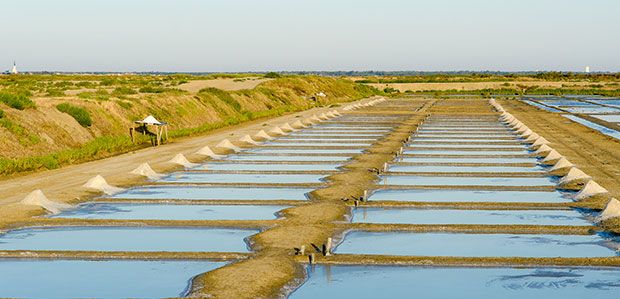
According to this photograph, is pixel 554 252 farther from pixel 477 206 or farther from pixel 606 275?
pixel 477 206

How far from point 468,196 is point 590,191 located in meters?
2.05

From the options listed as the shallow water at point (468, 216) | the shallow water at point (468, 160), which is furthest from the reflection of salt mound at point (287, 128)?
the shallow water at point (468, 216)

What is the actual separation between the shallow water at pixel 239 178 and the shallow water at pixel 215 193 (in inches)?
39.6

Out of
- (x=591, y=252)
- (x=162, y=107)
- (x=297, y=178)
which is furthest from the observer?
(x=162, y=107)

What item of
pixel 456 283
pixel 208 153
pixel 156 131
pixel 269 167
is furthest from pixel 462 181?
pixel 156 131

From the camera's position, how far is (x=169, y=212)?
1413 centimetres

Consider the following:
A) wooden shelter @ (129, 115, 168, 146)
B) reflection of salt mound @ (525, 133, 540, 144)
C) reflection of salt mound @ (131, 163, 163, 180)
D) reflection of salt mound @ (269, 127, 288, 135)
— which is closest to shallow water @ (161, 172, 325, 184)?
reflection of salt mound @ (131, 163, 163, 180)

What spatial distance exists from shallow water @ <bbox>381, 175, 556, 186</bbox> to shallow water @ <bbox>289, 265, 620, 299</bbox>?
7.62m

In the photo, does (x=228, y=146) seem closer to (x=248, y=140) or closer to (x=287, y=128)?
(x=248, y=140)

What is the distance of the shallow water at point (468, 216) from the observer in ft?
42.6

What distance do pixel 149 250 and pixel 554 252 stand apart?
15.4 feet

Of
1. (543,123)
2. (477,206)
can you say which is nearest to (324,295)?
(477,206)

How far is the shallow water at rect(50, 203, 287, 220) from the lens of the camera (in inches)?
531

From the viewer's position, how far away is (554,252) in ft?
35.3
